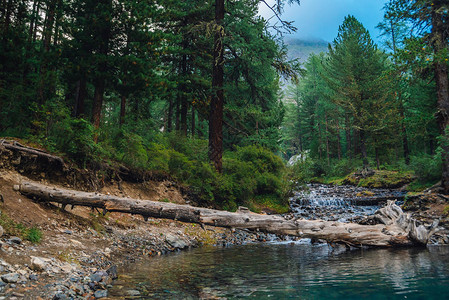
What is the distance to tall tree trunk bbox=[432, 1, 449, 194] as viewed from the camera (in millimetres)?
14188

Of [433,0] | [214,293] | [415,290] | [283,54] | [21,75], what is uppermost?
→ [433,0]

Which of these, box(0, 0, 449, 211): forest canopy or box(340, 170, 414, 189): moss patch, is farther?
box(340, 170, 414, 189): moss patch

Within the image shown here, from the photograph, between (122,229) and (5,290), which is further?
(122,229)

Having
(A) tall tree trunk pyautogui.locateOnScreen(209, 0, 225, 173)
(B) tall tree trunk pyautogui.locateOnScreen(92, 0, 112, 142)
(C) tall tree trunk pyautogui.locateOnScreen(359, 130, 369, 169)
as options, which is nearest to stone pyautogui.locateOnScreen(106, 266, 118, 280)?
(B) tall tree trunk pyautogui.locateOnScreen(92, 0, 112, 142)

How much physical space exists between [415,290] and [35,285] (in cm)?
488

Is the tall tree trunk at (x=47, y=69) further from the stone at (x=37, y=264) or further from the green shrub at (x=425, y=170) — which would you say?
the green shrub at (x=425, y=170)

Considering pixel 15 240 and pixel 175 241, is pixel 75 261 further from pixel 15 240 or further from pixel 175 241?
pixel 175 241

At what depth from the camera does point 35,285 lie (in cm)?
350

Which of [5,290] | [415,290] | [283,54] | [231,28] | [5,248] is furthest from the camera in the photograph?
[283,54]

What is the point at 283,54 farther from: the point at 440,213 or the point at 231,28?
the point at 440,213

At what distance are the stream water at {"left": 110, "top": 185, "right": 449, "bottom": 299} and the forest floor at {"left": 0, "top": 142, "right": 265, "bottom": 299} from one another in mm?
504

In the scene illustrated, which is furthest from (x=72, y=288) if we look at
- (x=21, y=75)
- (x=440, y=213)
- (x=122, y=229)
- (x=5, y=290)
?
(x=440, y=213)

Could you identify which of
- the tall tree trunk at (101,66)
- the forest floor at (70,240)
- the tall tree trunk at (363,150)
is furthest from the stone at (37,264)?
the tall tree trunk at (363,150)

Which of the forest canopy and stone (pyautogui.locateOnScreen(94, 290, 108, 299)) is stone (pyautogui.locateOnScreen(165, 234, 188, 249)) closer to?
the forest canopy
